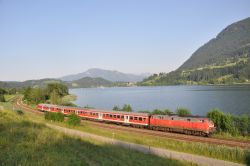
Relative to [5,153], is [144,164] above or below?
below

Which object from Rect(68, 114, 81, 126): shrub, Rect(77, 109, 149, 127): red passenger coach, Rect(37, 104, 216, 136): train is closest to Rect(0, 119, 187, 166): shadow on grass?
Rect(37, 104, 216, 136): train

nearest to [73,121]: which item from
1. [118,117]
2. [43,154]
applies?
[118,117]

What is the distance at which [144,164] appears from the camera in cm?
1331

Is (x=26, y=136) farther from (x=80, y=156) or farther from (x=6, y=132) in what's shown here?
(x=80, y=156)

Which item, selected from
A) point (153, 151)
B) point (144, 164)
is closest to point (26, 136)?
point (144, 164)

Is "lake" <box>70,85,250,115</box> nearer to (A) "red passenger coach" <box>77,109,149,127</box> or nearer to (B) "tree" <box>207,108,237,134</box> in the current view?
(B) "tree" <box>207,108,237,134</box>

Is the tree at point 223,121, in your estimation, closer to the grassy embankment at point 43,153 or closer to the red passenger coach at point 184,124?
the red passenger coach at point 184,124

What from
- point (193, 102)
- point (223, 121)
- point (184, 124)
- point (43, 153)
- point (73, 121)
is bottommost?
point (193, 102)

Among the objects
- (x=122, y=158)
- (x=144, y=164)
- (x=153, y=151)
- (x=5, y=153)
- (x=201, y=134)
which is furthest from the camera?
(x=201, y=134)

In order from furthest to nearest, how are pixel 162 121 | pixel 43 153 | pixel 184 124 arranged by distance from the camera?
pixel 162 121 → pixel 184 124 → pixel 43 153

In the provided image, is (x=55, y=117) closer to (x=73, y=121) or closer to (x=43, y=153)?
(x=73, y=121)

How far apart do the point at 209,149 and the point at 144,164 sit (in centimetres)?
755

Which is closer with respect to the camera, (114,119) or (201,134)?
(201,134)

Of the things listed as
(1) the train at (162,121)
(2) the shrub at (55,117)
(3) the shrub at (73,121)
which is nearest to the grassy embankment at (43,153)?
(1) the train at (162,121)
